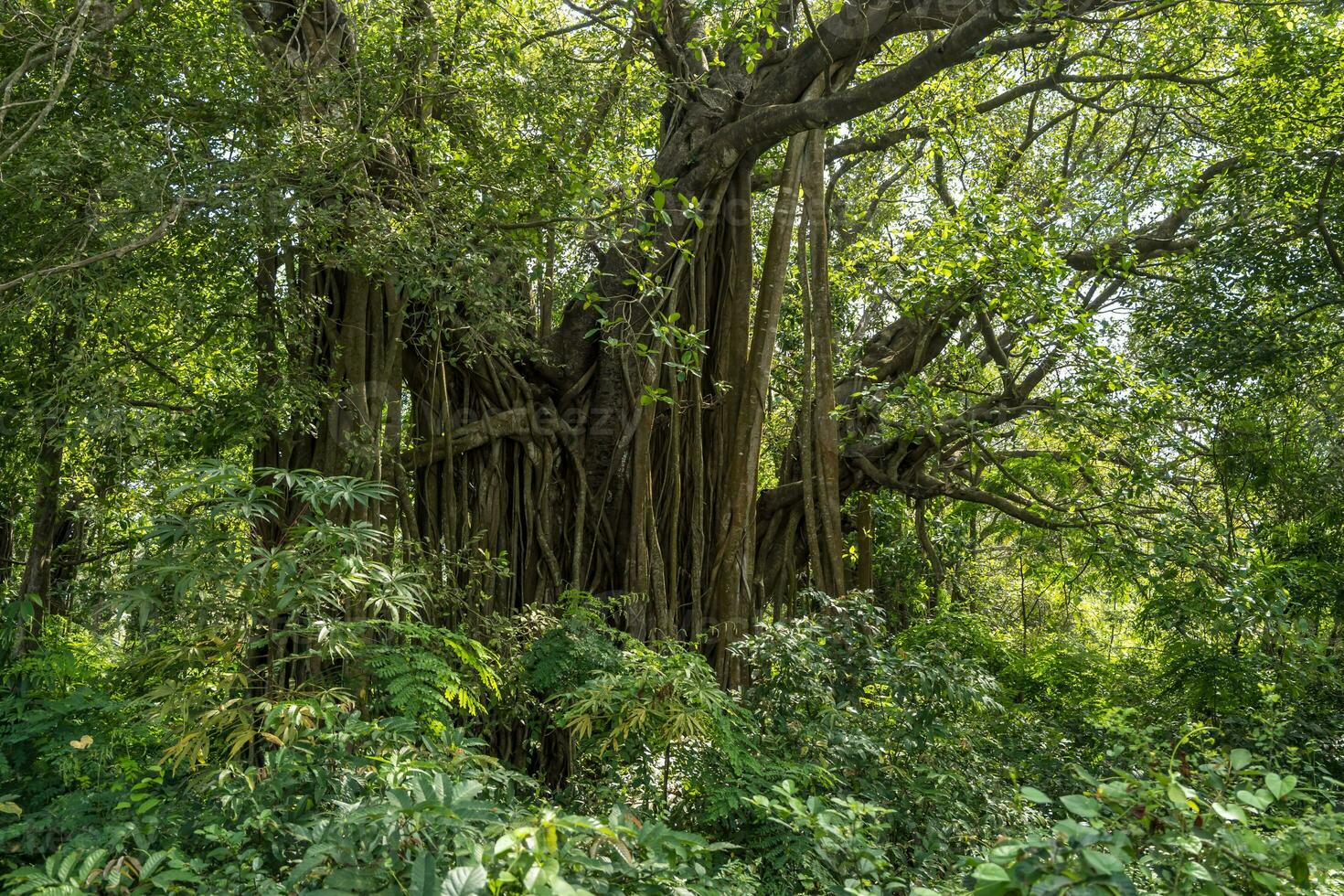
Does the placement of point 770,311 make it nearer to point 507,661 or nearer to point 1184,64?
point 507,661

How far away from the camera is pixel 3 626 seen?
134 inches

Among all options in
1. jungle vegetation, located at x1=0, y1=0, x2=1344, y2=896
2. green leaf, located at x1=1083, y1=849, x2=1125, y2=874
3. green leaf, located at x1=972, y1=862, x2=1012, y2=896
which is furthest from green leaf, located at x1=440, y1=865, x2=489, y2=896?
green leaf, located at x1=1083, y1=849, x2=1125, y2=874

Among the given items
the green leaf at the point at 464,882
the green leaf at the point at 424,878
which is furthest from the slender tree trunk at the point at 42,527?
the green leaf at the point at 464,882

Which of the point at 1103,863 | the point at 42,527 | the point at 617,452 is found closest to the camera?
the point at 1103,863

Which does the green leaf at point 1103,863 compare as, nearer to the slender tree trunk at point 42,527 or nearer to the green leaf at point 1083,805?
the green leaf at point 1083,805

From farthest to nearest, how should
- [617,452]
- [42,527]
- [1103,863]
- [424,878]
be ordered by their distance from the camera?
1. [617,452]
2. [42,527]
3. [424,878]
4. [1103,863]

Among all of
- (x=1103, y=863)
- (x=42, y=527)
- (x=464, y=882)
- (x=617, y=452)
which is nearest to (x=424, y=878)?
(x=464, y=882)

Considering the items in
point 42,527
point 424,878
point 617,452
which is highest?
point 617,452

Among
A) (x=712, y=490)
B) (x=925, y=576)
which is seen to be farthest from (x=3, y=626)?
(x=925, y=576)

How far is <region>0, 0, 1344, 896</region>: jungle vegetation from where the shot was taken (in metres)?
2.30

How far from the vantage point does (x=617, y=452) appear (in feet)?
17.1

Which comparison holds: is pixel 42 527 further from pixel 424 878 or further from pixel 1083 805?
pixel 1083 805

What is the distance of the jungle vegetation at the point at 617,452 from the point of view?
2305 millimetres

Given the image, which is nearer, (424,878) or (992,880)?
(992,880)
